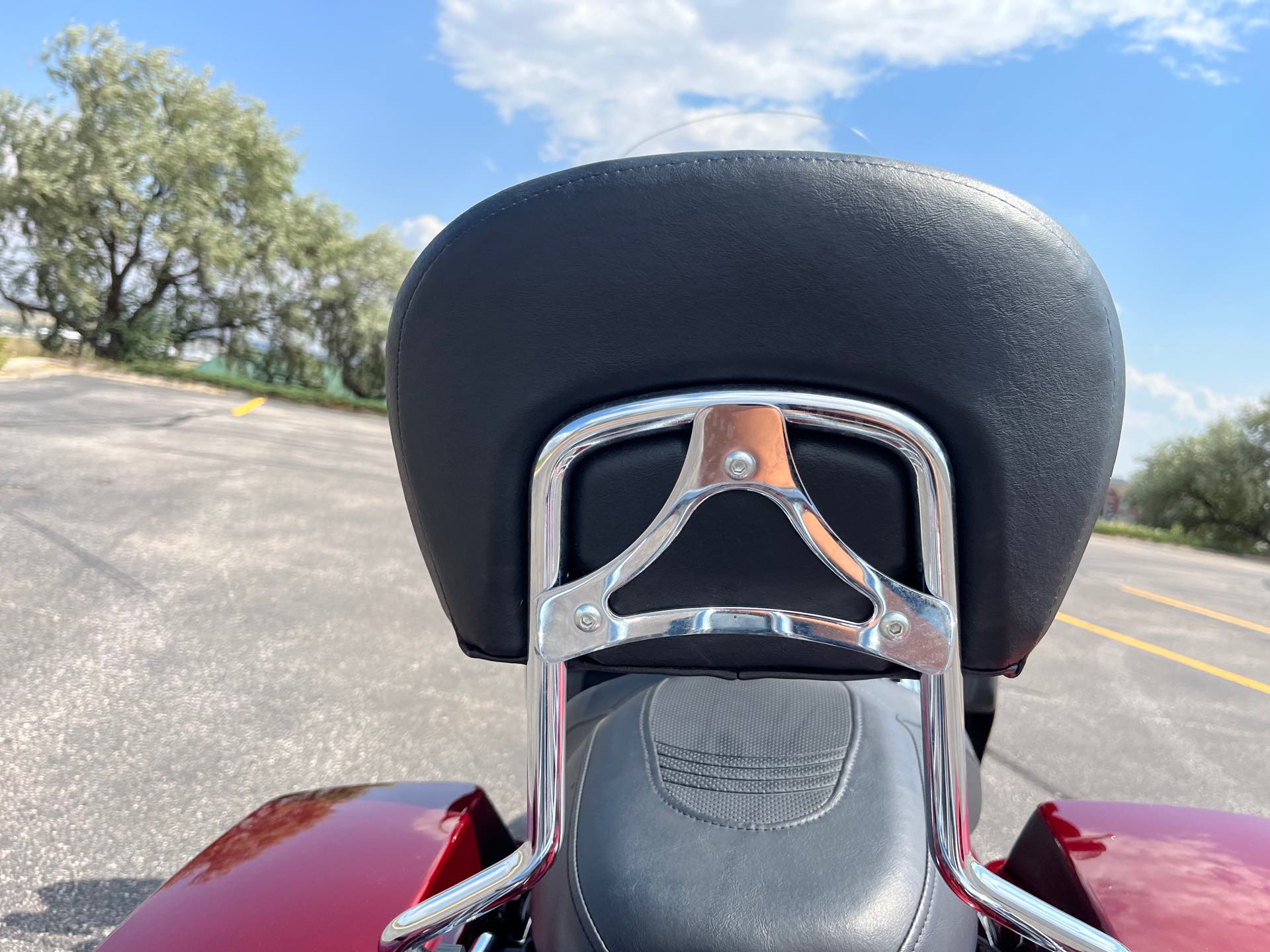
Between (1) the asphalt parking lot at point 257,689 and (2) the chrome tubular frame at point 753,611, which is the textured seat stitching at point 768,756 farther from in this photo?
(1) the asphalt parking lot at point 257,689

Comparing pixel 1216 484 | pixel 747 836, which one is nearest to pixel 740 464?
pixel 747 836

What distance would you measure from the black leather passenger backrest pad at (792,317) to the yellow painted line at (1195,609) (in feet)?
23.7

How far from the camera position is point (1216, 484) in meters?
25.4

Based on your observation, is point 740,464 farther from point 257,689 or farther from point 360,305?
point 360,305

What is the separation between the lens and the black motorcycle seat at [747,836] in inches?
31.2

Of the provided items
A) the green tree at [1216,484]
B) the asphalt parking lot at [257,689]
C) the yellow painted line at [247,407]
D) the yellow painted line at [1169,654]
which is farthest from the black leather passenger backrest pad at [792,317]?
the green tree at [1216,484]

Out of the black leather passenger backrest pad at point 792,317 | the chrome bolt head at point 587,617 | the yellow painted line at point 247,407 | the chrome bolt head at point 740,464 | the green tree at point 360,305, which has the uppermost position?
the green tree at point 360,305

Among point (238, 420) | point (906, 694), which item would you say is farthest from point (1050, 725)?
point (238, 420)

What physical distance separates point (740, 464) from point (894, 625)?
207 mm

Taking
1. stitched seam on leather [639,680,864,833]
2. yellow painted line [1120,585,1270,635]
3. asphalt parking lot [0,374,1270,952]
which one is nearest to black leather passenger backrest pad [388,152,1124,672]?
stitched seam on leather [639,680,864,833]

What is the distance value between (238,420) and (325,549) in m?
6.51

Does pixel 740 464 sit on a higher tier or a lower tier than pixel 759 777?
higher

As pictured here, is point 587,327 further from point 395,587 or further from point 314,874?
point 395,587

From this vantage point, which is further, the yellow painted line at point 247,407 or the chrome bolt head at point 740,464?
the yellow painted line at point 247,407
